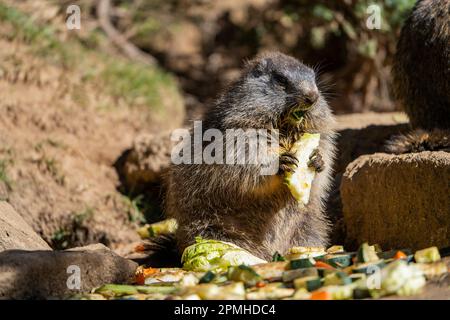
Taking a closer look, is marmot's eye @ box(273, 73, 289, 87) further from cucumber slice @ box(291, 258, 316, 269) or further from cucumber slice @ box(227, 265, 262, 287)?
cucumber slice @ box(227, 265, 262, 287)

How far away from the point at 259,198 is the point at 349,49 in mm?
6807

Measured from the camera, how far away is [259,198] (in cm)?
674

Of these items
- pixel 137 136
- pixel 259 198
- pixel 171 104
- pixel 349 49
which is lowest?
pixel 259 198

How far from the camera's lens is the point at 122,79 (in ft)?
35.7

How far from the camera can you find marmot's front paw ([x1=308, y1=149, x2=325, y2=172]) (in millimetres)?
6559

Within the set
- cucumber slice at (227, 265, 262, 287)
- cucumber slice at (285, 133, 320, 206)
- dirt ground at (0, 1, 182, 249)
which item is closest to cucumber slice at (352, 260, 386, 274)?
cucumber slice at (227, 265, 262, 287)

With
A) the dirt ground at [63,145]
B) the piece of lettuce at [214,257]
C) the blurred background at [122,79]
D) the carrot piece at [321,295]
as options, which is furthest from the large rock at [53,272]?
the dirt ground at [63,145]

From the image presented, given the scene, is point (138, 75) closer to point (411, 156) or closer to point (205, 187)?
point (205, 187)

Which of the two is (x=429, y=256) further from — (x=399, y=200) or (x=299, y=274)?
(x=399, y=200)

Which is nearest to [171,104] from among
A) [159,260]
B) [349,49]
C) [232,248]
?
[349,49]

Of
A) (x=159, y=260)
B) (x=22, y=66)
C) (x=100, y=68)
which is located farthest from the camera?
(x=100, y=68)

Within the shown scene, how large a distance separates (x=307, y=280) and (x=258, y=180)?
70.6 inches

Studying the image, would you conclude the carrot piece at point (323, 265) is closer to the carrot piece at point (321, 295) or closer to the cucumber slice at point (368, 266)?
the cucumber slice at point (368, 266)

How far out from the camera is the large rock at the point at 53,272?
518 cm
